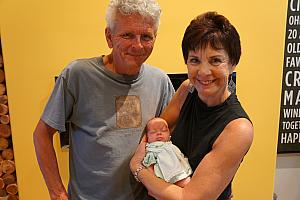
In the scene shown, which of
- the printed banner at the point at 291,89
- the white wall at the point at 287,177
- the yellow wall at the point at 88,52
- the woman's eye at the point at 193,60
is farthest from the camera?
the white wall at the point at 287,177

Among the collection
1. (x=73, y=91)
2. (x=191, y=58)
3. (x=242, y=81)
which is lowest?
(x=242, y=81)

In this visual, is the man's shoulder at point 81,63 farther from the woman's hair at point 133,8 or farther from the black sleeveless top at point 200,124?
the black sleeveless top at point 200,124

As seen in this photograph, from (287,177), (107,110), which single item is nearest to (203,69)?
(107,110)

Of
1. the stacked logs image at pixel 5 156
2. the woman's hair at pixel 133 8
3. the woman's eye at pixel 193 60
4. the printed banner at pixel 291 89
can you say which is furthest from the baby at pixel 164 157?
the printed banner at pixel 291 89

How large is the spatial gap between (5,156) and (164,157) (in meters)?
1.42

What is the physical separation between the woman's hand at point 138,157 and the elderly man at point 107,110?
0.15ft

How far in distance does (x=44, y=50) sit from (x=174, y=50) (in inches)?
33.6

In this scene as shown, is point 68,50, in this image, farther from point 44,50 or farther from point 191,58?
point 191,58

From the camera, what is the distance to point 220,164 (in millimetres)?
995

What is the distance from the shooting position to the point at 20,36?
6.34 feet

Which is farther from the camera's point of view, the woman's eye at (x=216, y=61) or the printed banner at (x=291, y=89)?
the printed banner at (x=291, y=89)

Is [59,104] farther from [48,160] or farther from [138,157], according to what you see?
[138,157]

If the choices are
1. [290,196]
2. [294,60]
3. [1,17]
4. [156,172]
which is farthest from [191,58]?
[290,196]

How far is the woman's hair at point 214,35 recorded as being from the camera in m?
1.04
